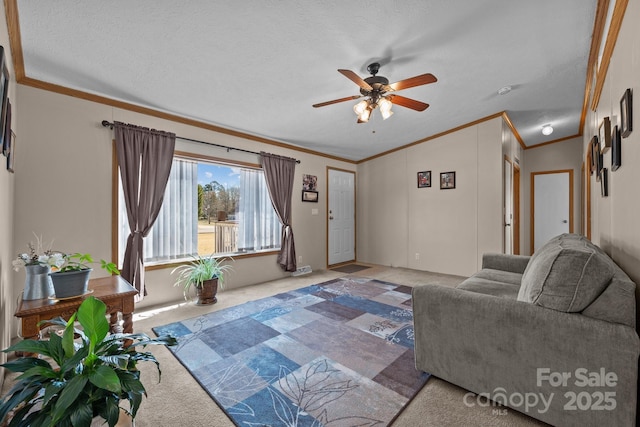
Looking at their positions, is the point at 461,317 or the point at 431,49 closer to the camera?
the point at 461,317

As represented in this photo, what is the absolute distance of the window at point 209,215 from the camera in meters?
3.42

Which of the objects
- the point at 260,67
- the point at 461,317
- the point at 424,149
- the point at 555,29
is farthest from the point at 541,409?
the point at 424,149

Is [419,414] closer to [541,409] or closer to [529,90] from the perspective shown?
[541,409]

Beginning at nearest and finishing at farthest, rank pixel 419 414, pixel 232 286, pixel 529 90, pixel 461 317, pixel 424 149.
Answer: pixel 419 414 → pixel 461 317 → pixel 529 90 → pixel 232 286 → pixel 424 149

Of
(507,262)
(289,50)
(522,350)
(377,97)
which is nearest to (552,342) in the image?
(522,350)

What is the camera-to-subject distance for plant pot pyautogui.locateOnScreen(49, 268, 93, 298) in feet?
5.71

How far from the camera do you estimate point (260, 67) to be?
255 centimetres

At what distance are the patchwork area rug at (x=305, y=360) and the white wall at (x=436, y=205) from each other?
201 centimetres

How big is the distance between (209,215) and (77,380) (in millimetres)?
3322

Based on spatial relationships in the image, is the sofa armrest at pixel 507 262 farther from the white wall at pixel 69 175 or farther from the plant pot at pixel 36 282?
the plant pot at pixel 36 282

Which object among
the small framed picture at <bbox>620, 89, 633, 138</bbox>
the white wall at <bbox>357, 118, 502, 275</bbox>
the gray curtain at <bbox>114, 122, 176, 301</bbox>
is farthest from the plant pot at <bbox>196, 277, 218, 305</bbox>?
the small framed picture at <bbox>620, 89, 633, 138</bbox>

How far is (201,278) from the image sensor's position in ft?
11.0

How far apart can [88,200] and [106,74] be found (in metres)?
1.29

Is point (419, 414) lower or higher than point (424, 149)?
lower
